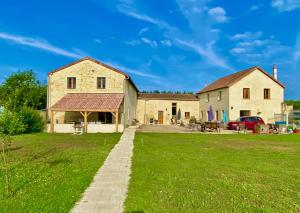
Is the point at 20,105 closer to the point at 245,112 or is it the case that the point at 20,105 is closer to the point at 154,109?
the point at 245,112

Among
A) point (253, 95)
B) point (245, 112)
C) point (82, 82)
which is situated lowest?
point (245, 112)

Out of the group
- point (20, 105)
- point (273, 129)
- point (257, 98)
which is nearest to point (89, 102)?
point (20, 105)

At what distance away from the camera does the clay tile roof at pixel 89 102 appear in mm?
24281

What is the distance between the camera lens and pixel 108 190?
21.8 feet

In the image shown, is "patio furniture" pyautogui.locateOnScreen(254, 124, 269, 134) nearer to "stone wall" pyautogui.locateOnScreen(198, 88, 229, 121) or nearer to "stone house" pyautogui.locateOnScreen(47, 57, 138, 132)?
"stone wall" pyautogui.locateOnScreen(198, 88, 229, 121)

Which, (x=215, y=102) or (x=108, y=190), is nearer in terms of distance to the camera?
(x=108, y=190)

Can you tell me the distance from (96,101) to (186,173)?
18718 millimetres

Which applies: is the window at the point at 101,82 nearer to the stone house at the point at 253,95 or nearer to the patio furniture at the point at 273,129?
the stone house at the point at 253,95

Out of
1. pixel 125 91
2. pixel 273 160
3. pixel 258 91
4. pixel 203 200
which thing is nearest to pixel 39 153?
pixel 203 200

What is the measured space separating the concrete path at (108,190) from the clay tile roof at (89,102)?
47.2 feet

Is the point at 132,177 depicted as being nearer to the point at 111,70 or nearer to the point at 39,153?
the point at 39,153

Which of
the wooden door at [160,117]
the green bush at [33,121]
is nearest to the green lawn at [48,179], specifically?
the green bush at [33,121]

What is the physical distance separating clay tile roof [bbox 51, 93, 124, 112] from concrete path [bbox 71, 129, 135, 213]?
14387 mm

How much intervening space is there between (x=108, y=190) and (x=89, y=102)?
19804 mm
